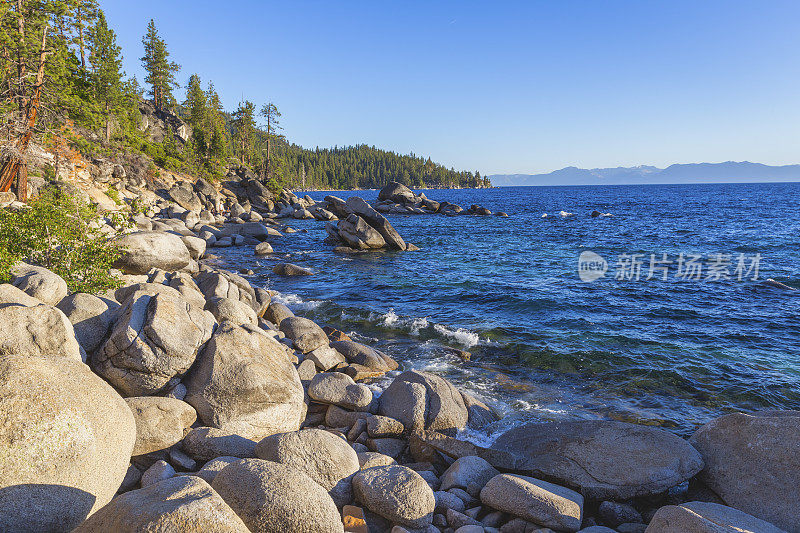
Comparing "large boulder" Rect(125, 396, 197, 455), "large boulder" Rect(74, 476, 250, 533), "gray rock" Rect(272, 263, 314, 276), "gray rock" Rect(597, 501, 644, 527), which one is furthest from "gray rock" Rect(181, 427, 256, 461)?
"gray rock" Rect(272, 263, 314, 276)

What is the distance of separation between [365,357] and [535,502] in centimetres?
721

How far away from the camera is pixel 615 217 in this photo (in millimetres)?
63969

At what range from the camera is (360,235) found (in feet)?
120

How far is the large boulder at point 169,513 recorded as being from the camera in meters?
3.45

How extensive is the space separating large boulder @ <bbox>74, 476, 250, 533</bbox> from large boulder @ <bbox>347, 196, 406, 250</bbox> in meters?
33.4

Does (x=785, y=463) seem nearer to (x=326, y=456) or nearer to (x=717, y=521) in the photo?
(x=717, y=521)

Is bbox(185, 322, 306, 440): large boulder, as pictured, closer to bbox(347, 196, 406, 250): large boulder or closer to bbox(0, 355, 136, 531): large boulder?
bbox(0, 355, 136, 531): large boulder

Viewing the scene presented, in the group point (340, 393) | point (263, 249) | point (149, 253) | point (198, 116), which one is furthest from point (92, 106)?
point (198, 116)

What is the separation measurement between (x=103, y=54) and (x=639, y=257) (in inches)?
2584

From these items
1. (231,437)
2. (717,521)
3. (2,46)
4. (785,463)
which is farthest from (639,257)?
(2,46)

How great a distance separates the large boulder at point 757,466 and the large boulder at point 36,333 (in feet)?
35.1

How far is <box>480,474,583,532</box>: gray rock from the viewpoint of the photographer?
20.5ft

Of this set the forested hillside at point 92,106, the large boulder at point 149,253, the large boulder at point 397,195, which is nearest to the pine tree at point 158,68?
the forested hillside at point 92,106

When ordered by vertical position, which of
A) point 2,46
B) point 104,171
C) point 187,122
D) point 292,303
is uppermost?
point 187,122
